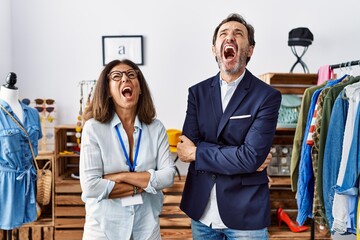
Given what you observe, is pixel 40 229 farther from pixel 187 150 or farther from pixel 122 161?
pixel 187 150

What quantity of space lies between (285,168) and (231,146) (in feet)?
5.66

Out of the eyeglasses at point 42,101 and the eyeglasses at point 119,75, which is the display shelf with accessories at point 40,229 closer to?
the eyeglasses at point 42,101

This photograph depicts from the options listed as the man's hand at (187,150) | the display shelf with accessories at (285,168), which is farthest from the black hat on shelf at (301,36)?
the man's hand at (187,150)

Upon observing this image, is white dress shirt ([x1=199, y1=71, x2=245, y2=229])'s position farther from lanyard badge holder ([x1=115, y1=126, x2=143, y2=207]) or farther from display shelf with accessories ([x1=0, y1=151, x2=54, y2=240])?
display shelf with accessories ([x1=0, y1=151, x2=54, y2=240])

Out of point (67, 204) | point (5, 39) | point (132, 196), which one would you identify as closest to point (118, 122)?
point (132, 196)

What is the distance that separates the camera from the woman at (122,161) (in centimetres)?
140

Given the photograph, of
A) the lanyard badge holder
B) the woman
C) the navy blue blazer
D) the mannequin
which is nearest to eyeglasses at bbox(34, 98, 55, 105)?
the mannequin

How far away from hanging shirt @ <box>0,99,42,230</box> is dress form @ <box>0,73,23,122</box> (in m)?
0.03

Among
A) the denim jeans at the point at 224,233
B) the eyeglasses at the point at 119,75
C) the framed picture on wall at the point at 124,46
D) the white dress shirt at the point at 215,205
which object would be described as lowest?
the denim jeans at the point at 224,233

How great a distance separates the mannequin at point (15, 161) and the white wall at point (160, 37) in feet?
3.56

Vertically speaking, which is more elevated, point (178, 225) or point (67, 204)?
point (67, 204)

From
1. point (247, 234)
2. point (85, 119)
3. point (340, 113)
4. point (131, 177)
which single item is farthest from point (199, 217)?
point (340, 113)

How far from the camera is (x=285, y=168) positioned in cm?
296

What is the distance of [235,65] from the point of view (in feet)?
4.87
